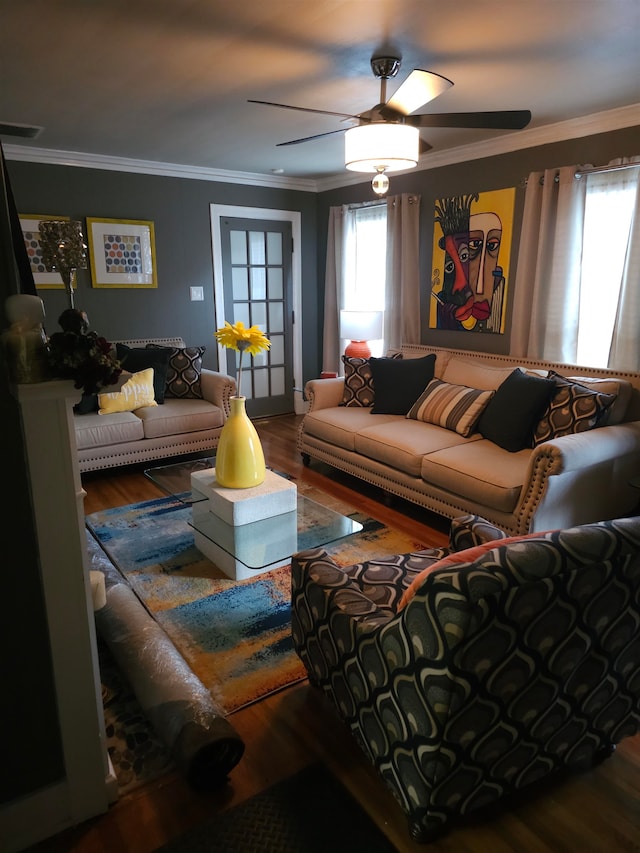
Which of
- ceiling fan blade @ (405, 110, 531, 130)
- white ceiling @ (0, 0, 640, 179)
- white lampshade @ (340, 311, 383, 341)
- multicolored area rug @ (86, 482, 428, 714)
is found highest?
white ceiling @ (0, 0, 640, 179)

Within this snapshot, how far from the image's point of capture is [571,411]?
303cm

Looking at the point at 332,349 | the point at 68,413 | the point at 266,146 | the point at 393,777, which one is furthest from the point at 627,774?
the point at 332,349

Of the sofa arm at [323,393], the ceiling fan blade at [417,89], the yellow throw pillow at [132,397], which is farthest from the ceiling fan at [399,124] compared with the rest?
the yellow throw pillow at [132,397]

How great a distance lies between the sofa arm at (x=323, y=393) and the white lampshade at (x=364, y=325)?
68 cm

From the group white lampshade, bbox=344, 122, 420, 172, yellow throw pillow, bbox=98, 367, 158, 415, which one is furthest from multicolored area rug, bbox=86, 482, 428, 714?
white lampshade, bbox=344, 122, 420, 172

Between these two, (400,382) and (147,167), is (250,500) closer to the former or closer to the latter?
(400,382)

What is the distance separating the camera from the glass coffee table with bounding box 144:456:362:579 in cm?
249

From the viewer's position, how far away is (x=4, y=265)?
1185 millimetres

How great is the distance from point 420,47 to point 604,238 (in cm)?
182

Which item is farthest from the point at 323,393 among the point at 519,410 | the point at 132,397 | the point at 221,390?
the point at 519,410

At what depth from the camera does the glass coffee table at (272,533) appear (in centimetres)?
249

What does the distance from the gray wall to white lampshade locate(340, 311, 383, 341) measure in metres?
1.41

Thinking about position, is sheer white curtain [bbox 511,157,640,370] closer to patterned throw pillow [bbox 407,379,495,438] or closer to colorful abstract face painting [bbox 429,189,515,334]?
colorful abstract face painting [bbox 429,189,515,334]

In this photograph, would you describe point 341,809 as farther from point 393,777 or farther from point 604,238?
point 604,238
